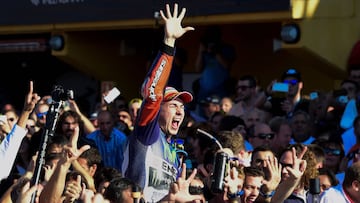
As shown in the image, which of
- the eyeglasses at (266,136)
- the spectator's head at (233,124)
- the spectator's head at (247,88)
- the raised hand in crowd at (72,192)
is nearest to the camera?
the raised hand in crowd at (72,192)

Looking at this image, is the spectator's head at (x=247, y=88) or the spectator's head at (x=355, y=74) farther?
the spectator's head at (x=247, y=88)

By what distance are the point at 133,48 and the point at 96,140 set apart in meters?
4.87

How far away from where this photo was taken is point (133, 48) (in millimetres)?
16047

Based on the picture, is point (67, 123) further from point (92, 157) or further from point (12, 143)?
point (12, 143)

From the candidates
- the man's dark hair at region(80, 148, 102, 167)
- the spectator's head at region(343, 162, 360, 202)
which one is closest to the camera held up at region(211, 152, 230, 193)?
the spectator's head at region(343, 162, 360, 202)

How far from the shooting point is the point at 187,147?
1037cm

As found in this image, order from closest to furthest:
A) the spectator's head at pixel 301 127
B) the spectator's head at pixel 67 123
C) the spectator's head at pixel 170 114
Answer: the spectator's head at pixel 170 114, the spectator's head at pixel 301 127, the spectator's head at pixel 67 123

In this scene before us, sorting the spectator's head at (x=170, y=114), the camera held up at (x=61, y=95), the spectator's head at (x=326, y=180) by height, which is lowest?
the spectator's head at (x=326, y=180)

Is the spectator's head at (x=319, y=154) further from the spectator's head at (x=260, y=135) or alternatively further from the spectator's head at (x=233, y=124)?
the spectator's head at (x=233, y=124)

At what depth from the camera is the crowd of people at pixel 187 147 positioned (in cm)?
709

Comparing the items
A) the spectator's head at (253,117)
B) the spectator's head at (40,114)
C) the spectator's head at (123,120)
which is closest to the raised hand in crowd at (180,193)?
the spectator's head at (253,117)

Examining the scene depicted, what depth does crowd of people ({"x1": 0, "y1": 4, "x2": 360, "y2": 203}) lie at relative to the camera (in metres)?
7.09

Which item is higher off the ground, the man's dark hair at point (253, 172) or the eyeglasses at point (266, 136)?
the eyeglasses at point (266, 136)

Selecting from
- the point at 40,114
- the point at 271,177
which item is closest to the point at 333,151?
the point at 271,177
